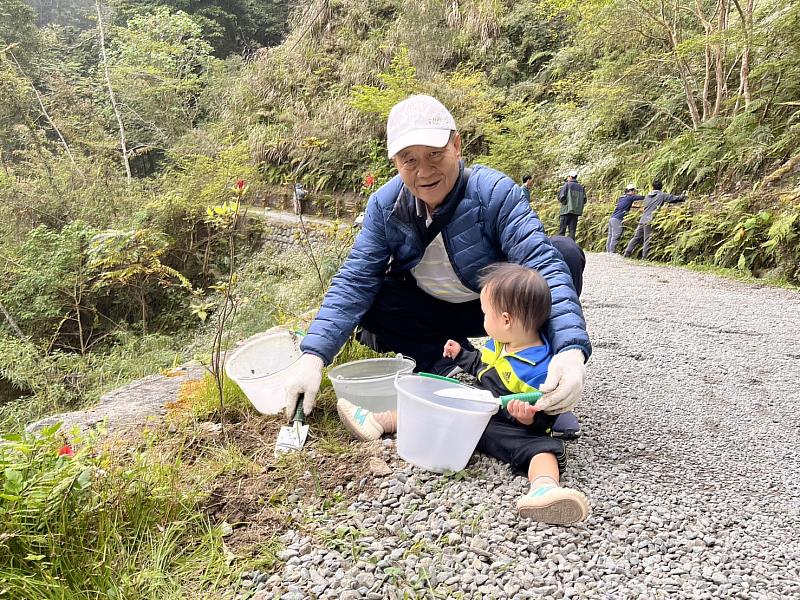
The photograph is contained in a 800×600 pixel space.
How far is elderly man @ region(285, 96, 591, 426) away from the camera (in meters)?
1.65

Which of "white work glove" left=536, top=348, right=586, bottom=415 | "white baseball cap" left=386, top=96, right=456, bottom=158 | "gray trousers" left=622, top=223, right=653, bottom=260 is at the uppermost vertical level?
"white baseball cap" left=386, top=96, right=456, bottom=158

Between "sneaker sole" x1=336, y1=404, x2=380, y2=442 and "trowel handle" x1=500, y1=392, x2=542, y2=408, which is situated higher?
"trowel handle" x1=500, y1=392, x2=542, y2=408

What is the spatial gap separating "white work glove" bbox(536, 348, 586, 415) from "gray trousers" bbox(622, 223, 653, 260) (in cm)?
677

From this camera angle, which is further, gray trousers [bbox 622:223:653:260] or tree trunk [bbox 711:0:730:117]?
tree trunk [bbox 711:0:730:117]

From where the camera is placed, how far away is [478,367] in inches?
79.7

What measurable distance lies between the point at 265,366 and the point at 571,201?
264 inches

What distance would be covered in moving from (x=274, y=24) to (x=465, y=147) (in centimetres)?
1500

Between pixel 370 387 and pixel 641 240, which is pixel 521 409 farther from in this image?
pixel 641 240

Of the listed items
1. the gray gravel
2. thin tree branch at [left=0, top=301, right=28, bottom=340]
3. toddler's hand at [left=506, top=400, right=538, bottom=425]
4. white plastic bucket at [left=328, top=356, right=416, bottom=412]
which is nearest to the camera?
the gray gravel

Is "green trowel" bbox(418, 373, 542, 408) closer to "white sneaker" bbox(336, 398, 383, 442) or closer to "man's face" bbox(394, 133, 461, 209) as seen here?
"white sneaker" bbox(336, 398, 383, 442)

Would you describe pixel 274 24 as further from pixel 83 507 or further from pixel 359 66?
pixel 83 507

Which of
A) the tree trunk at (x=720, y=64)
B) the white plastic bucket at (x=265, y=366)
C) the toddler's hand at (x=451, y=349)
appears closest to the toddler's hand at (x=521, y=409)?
the toddler's hand at (x=451, y=349)

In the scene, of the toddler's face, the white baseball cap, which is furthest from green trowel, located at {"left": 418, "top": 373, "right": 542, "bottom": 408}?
the white baseball cap

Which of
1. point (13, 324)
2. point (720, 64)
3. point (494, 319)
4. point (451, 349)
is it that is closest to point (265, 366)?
point (451, 349)
